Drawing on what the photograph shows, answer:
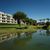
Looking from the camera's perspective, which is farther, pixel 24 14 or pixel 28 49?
pixel 24 14

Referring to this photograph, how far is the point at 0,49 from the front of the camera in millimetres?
21250

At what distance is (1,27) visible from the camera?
5631 cm

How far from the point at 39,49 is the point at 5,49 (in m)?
5.13

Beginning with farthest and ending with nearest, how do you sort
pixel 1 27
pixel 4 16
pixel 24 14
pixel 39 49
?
pixel 4 16, pixel 24 14, pixel 1 27, pixel 39 49

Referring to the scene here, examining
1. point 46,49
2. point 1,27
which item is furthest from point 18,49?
point 1,27

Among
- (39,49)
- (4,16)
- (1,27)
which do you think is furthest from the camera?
(4,16)

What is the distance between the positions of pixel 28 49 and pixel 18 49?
151 centimetres

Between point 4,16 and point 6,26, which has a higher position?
point 4,16

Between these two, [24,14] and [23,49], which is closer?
[23,49]

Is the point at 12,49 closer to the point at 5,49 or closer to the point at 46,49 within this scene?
the point at 5,49

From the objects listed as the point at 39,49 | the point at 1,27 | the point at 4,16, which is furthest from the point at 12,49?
the point at 4,16

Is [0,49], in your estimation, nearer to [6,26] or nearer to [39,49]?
[39,49]

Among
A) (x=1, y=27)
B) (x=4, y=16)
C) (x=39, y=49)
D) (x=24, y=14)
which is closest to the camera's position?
(x=39, y=49)

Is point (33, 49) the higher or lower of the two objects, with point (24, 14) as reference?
lower
